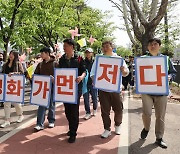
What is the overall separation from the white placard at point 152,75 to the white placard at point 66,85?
3.70 ft

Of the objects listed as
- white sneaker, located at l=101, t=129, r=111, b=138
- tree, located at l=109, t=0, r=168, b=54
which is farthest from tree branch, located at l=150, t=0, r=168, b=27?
white sneaker, located at l=101, t=129, r=111, b=138

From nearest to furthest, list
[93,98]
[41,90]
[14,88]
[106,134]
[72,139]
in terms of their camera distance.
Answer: [72,139] < [106,134] < [41,90] < [14,88] < [93,98]

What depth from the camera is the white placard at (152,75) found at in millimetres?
4324

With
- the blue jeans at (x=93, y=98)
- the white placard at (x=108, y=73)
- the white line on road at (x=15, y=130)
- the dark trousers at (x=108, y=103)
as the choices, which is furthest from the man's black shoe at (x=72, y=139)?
the blue jeans at (x=93, y=98)

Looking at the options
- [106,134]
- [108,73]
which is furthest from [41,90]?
[106,134]

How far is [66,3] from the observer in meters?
20.0

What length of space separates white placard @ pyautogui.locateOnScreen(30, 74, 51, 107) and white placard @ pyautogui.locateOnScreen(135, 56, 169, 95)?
1787mm

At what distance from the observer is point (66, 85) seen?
15.3ft

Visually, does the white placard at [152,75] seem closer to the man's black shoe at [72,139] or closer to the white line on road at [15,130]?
the man's black shoe at [72,139]

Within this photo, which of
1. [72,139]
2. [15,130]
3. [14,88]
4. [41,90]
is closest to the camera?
[72,139]

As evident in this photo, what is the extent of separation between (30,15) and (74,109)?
11511mm

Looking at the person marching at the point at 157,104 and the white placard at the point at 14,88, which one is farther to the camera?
the white placard at the point at 14,88

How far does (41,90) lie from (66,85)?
2.58 feet

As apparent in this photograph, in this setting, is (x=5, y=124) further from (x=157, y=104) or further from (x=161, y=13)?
(x=161, y=13)
